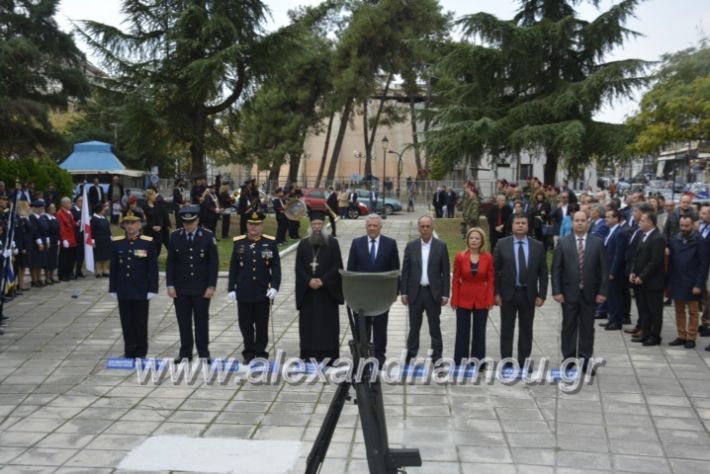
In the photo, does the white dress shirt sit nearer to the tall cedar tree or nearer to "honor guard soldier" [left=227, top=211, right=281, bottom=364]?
"honor guard soldier" [left=227, top=211, right=281, bottom=364]

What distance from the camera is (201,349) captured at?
9.57 meters

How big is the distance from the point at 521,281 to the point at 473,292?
0.57m

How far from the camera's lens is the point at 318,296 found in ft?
31.0

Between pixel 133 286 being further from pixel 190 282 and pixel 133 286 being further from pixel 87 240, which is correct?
pixel 87 240

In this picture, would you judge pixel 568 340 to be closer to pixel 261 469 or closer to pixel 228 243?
pixel 261 469

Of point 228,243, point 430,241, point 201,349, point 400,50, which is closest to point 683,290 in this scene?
point 430,241

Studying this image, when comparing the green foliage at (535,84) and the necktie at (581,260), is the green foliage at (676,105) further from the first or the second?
the necktie at (581,260)

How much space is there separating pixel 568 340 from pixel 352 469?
4.15 meters

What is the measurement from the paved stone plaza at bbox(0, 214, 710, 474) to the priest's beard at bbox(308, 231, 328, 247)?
5.47 ft

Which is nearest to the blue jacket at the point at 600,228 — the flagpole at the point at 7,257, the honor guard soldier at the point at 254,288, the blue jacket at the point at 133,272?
the honor guard soldier at the point at 254,288

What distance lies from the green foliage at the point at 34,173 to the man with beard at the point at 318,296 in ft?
56.1

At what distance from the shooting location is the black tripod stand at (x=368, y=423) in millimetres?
4613

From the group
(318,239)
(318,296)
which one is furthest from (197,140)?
(318,296)

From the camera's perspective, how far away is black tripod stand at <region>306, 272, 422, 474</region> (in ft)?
15.1
